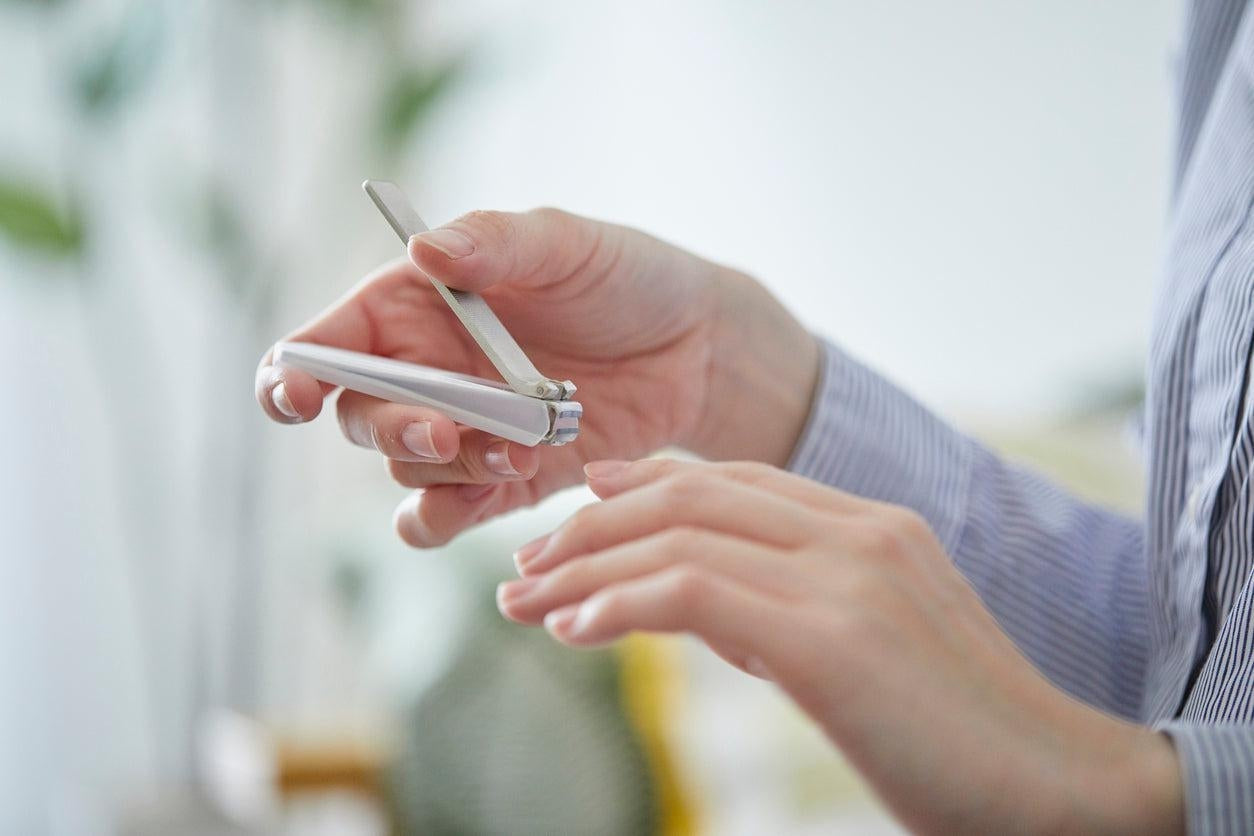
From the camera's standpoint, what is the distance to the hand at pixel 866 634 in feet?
1.15

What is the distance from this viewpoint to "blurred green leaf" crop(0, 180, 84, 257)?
1562mm

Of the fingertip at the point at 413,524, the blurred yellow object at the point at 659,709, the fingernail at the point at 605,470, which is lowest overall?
the blurred yellow object at the point at 659,709

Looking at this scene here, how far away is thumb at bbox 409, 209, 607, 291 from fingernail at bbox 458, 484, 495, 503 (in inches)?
4.1

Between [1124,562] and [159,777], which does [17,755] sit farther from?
[1124,562]

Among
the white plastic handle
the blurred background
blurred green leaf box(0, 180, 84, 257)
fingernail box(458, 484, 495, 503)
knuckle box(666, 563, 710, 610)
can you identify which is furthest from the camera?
the blurred background

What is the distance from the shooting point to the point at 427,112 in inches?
71.2

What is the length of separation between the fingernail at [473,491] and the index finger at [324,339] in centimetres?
8

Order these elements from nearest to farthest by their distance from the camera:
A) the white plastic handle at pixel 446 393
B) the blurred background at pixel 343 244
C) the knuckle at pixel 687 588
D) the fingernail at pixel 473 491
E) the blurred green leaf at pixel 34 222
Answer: the knuckle at pixel 687 588 < the white plastic handle at pixel 446 393 < the fingernail at pixel 473 491 < the blurred green leaf at pixel 34 222 < the blurred background at pixel 343 244

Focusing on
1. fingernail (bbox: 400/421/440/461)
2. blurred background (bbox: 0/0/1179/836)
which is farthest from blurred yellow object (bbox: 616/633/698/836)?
fingernail (bbox: 400/421/440/461)

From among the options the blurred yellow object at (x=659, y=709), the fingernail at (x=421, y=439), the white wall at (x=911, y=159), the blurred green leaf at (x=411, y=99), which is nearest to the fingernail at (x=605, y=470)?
the fingernail at (x=421, y=439)

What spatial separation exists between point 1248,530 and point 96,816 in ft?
5.57

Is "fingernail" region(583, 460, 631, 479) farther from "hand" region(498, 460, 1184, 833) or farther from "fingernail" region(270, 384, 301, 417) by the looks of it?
"fingernail" region(270, 384, 301, 417)

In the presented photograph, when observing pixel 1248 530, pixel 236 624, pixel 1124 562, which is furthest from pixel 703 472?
pixel 236 624

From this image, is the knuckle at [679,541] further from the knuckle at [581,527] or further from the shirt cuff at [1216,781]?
the shirt cuff at [1216,781]
